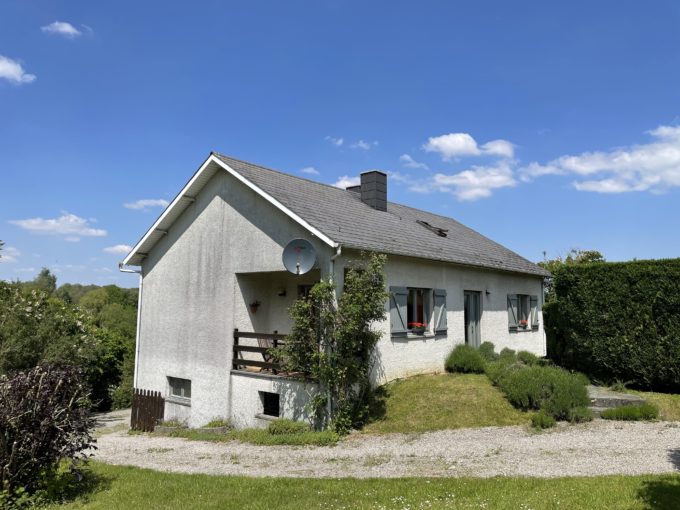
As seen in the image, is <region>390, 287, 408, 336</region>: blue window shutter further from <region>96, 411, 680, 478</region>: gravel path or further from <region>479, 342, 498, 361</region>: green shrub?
<region>479, 342, 498, 361</region>: green shrub

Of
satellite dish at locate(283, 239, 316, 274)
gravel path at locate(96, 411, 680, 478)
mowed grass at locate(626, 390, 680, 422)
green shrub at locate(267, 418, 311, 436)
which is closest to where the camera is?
gravel path at locate(96, 411, 680, 478)

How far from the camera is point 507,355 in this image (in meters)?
17.3

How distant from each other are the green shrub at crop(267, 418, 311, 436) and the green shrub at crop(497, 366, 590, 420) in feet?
16.5

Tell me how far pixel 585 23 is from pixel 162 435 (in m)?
15.1

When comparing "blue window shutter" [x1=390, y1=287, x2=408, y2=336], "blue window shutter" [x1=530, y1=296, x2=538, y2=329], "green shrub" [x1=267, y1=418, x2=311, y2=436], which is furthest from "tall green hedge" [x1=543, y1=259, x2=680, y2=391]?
"green shrub" [x1=267, y1=418, x2=311, y2=436]

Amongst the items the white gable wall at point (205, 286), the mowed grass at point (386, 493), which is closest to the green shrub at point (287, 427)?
the white gable wall at point (205, 286)

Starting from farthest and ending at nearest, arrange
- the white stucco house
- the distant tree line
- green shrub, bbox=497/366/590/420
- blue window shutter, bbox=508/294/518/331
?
blue window shutter, bbox=508/294/518/331
the distant tree line
the white stucco house
green shrub, bbox=497/366/590/420

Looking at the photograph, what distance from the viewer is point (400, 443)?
1011cm

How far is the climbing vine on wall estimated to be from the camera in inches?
447

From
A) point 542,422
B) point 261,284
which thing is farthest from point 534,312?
point 261,284

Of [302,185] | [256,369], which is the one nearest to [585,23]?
[302,185]

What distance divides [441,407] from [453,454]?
2986mm

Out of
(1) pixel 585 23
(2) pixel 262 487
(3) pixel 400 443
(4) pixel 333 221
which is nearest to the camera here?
(2) pixel 262 487

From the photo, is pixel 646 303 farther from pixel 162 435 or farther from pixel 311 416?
pixel 162 435
